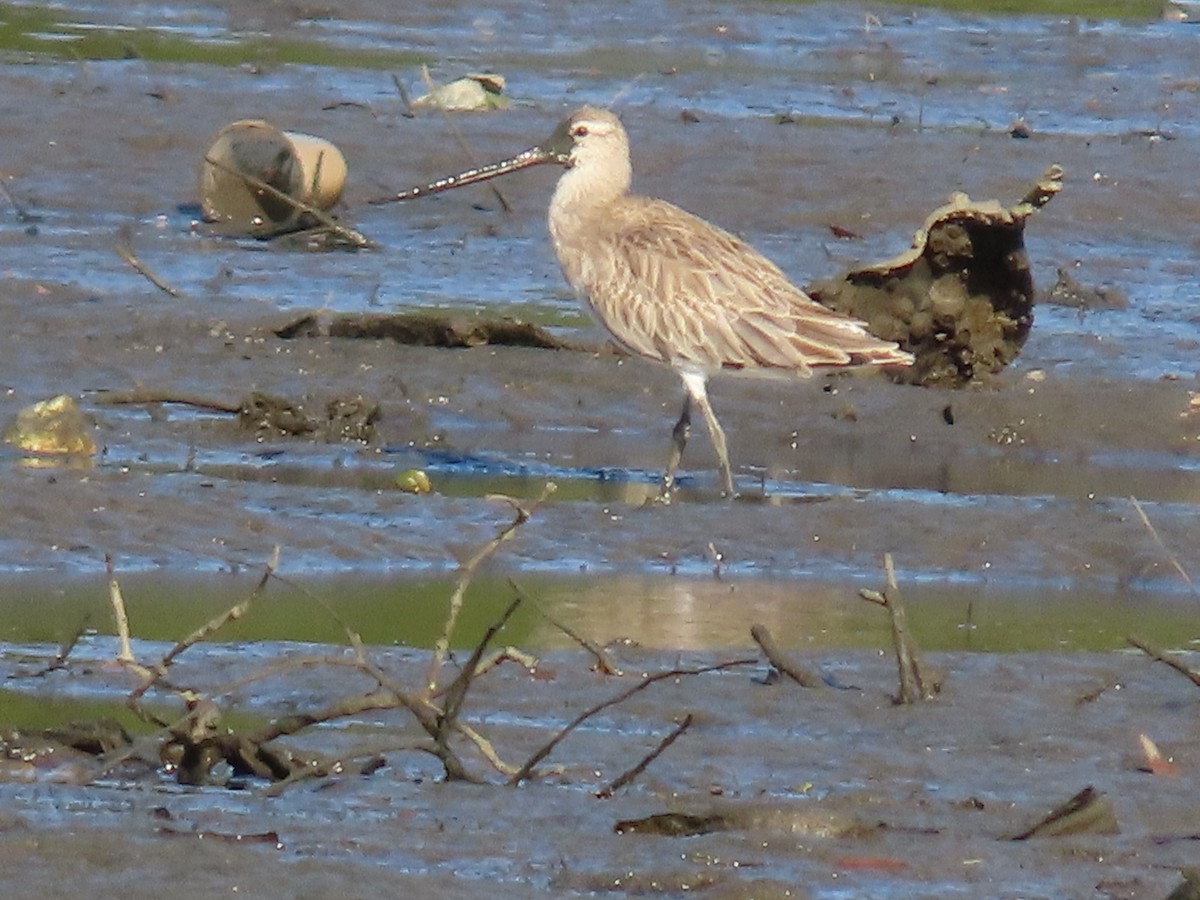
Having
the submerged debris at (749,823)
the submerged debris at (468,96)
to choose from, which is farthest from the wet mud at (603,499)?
the submerged debris at (468,96)

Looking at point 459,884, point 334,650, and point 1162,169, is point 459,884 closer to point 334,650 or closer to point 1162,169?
point 334,650

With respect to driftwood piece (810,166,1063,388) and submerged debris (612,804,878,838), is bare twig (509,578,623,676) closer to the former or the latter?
submerged debris (612,804,878,838)

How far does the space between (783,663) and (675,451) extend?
2.72 meters

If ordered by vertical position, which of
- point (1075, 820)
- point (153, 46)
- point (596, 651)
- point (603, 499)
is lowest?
point (153, 46)

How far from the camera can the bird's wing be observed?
30.1ft

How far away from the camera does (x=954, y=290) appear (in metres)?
10.2

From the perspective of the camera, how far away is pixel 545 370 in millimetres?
10094

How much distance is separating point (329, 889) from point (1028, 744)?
6.43ft

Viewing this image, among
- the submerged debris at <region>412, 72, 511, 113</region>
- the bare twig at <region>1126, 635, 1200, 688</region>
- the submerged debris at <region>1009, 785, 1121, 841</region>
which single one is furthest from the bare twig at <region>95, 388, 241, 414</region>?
the submerged debris at <region>412, 72, 511, 113</region>

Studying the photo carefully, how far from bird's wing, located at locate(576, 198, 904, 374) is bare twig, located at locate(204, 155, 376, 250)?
2.76 meters

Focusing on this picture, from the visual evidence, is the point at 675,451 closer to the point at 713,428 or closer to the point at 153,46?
the point at 713,428

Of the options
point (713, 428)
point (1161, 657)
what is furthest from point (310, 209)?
point (1161, 657)

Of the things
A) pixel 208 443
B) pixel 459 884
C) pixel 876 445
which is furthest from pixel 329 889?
pixel 876 445

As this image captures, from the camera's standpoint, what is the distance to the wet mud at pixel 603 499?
489cm
